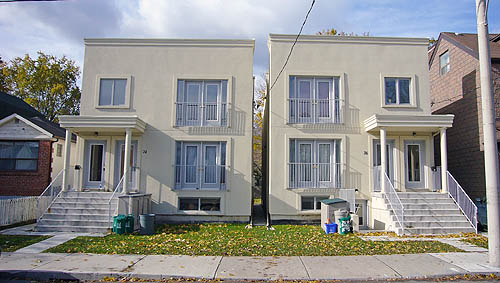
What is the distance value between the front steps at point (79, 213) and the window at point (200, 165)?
2.77m

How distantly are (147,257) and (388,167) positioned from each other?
34.0 feet

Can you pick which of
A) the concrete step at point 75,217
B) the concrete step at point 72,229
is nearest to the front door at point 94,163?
the concrete step at point 75,217

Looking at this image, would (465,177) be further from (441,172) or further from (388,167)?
(388,167)

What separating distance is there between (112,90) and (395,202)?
12024 millimetres

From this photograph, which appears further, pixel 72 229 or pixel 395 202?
pixel 395 202

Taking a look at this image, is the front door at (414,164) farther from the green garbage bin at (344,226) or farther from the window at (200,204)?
the window at (200,204)

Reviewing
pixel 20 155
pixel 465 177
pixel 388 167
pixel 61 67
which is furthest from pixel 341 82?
pixel 61 67

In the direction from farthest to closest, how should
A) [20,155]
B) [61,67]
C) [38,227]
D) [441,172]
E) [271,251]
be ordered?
[61,67] → [20,155] → [441,172] → [38,227] → [271,251]

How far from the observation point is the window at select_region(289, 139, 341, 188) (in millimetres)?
14352

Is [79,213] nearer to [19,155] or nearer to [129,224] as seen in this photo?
[129,224]

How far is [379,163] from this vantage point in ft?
48.4

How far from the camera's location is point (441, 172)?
14.1 meters

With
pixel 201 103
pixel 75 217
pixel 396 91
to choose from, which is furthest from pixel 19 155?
pixel 396 91

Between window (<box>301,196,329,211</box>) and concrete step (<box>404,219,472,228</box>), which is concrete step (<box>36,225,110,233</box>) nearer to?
window (<box>301,196,329,211</box>)
